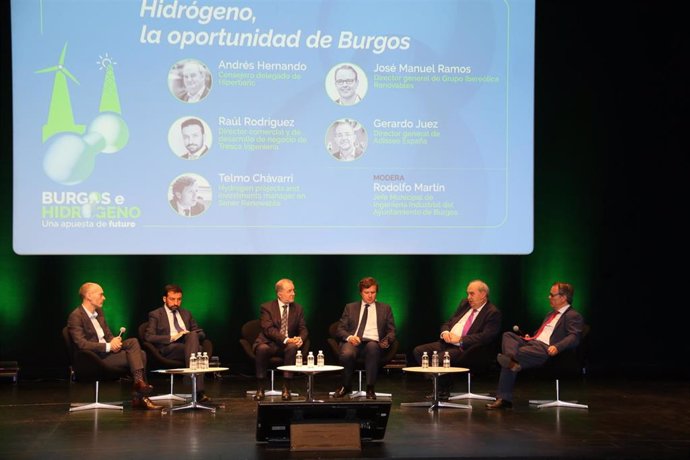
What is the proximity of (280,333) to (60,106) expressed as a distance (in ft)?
8.96

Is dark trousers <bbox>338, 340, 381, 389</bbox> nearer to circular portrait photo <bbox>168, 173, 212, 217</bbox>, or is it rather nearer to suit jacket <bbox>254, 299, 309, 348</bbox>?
suit jacket <bbox>254, 299, 309, 348</bbox>

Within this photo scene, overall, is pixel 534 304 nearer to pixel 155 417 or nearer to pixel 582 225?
pixel 582 225

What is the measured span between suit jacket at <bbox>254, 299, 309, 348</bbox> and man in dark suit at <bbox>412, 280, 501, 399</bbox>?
0.97 m

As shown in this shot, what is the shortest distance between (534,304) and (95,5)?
191 inches

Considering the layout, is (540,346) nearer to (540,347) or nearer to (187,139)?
(540,347)

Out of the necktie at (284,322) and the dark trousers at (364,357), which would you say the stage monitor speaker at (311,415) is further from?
the necktie at (284,322)

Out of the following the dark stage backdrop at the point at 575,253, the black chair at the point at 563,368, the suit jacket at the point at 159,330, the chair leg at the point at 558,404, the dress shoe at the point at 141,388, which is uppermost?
the dark stage backdrop at the point at 575,253

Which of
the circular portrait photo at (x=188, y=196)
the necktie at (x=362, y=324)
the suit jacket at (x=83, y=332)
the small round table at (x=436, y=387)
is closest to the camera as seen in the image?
the small round table at (x=436, y=387)

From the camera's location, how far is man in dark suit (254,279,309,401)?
780 centimetres

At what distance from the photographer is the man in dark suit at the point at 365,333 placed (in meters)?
7.70

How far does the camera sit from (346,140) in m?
8.71

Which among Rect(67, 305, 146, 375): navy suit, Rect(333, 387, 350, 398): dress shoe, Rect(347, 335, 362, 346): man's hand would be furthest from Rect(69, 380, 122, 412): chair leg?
Rect(347, 335, 362, 346): man's hand

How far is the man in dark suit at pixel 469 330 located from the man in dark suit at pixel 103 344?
2158 mm

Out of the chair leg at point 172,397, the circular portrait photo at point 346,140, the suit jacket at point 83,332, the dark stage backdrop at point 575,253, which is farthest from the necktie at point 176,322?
the circular portrait photo at point 346,140
